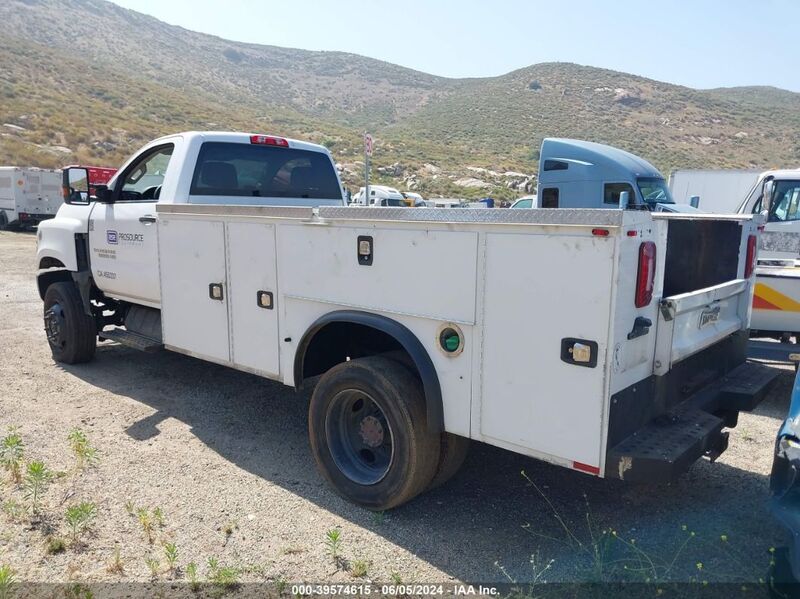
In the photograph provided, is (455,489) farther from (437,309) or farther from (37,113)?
(37,113)

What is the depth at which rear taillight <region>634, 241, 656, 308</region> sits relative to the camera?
2.96m

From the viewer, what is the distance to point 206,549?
350 cm

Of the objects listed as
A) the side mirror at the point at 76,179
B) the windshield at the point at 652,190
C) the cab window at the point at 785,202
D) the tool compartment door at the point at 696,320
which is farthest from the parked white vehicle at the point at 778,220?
the side mirror at the point at 76,179

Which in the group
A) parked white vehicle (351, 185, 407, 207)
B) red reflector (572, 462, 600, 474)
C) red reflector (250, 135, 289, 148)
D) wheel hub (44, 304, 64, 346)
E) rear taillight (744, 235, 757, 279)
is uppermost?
red reflector (250, 135, 289, 148)

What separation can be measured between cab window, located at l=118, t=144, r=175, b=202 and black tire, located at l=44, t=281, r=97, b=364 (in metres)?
1.31

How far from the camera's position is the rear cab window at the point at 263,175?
5539 millimetres

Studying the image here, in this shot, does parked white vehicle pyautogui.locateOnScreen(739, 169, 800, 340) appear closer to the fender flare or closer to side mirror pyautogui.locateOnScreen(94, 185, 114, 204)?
the fender flare

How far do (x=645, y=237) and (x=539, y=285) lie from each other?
1.75ft

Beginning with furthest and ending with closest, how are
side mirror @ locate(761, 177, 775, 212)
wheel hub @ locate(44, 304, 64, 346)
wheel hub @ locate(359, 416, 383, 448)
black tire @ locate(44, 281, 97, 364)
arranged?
side mirror @ locate(761, 177, 775, 212), wheel hub @ locate(44, 304, 64, 346), black tire @ locate(44, 281, 97, 364), wheel hub @ locate(359, 416, 383, 448)

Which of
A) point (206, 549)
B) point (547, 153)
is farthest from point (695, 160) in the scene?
point (206, 549)

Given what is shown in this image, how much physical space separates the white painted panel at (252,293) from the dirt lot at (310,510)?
2.59 feet

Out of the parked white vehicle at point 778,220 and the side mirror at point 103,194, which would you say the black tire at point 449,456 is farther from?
the side mirror at point 103,194

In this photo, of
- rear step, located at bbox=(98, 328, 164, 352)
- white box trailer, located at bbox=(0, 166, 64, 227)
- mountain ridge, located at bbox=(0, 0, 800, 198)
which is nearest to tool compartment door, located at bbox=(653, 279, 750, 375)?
rear step, located at bbox=(98, 328, 164, 352)

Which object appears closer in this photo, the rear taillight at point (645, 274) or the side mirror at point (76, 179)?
the rear taillight at point (645, 274)
